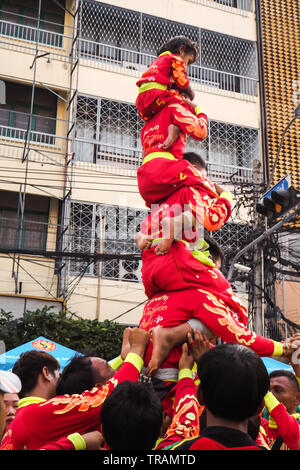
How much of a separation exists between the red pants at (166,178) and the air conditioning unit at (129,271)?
13.2m

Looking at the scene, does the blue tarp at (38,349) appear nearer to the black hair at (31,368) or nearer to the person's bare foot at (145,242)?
the black hair at (31,368)

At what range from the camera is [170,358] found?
292cm

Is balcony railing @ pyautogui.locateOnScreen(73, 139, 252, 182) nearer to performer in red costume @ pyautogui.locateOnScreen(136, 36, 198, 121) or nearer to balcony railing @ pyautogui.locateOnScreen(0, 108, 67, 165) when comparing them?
balcony railing @ pyautogui.locateOnScreen(0, 108, 67, 165)

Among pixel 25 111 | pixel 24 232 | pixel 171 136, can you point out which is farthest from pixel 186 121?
pixel 25 111

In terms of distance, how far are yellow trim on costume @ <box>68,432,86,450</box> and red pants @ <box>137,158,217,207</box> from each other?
137cm

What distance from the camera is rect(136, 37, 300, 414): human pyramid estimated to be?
9.56ft

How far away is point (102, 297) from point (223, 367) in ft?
46.5

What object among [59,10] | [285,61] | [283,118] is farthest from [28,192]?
[285,61]

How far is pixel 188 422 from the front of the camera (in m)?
2.60

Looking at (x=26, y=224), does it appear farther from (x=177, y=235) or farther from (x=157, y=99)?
(x=177, y=235)

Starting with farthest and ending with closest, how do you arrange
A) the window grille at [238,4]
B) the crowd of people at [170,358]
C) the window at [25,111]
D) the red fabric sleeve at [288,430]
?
the window grille at [238,4], the window at [25,111], the red fabric sleeve at [288,430], the crowd of people at [170,358]

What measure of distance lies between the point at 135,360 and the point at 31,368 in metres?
0.77

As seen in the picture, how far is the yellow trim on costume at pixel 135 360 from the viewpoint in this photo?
2.76m

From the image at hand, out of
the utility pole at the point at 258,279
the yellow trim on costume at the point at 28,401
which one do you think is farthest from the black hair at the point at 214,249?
the utility pole at the point at 258,279
